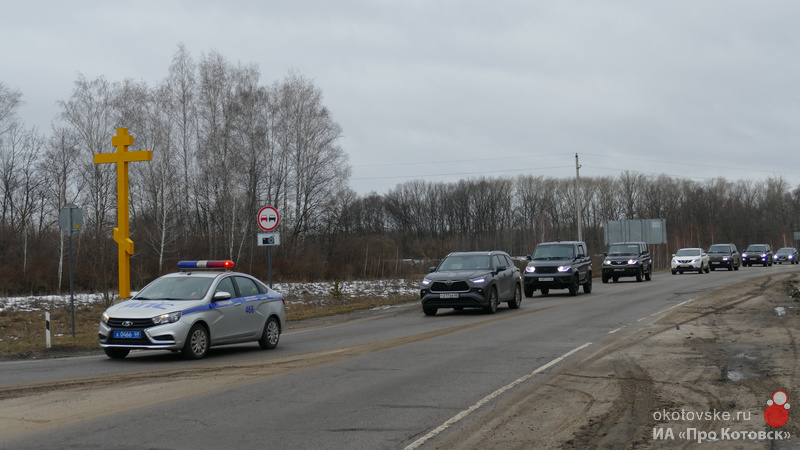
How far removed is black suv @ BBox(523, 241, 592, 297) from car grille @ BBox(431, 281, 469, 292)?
26.5ft

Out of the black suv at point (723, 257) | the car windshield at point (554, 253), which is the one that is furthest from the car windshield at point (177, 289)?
the black suv at point (723, 257)

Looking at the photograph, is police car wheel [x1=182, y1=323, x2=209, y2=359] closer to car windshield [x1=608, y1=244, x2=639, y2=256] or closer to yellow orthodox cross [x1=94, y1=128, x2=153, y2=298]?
yellow orthodox cross [x1=94, y1=128, x2=153, y2=298]

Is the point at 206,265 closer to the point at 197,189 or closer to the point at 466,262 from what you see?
the point at 466,262

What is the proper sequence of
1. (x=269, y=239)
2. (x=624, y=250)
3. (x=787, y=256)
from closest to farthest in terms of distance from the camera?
(x=269, y=239), (x=624, y=250), (x=787, y=256)

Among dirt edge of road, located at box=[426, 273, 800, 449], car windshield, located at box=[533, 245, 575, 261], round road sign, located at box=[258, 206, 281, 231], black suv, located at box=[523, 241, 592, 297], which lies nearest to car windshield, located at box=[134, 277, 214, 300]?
dirt edge of road, located at box=[426, 273, 800, 449]

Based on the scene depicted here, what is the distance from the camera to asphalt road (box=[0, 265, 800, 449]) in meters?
6.67

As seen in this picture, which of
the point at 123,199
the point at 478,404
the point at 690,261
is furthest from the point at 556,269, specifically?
the point at 690,261

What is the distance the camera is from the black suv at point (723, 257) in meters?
50.2

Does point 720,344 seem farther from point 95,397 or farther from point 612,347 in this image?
point 95,397

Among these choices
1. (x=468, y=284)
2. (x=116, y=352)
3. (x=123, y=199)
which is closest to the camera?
(x=116, y=352)

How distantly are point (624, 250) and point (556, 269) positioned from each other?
12715 mm

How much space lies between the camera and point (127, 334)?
11.9 meters

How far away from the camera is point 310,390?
29.6 feet

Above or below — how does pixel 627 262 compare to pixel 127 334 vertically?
above
